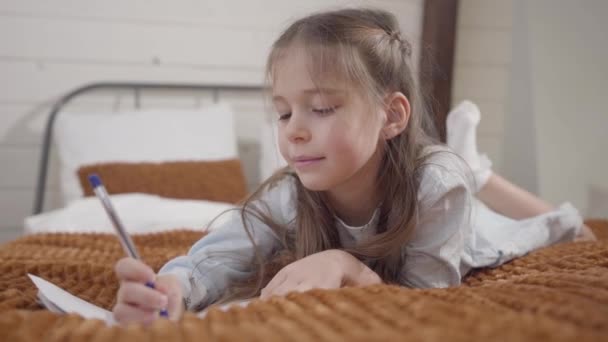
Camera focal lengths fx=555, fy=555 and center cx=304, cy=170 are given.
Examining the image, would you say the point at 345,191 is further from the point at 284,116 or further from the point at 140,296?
the point at 140,296

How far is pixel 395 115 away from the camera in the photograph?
98 cm

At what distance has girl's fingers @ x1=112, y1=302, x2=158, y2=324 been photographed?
63cm

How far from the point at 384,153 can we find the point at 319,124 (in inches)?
8.4

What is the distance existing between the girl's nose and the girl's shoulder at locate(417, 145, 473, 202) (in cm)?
25

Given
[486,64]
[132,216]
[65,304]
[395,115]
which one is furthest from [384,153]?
[486,64]

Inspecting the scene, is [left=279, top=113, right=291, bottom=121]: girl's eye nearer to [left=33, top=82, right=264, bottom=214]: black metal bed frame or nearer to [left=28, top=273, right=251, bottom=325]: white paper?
[left=28, top=273, right=251, bottom=325]: white paper

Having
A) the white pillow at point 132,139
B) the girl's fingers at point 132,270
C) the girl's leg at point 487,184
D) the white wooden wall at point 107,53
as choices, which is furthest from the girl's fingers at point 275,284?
the white wooden wall at point 107,53

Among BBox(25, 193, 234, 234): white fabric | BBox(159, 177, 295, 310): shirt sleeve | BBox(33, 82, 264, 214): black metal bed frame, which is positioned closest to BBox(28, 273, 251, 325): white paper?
BBox(159, 177, 295, 310): shirt sleeve

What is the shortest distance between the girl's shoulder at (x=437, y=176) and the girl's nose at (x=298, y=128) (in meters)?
0.25

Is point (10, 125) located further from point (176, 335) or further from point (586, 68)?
point (586, 68)

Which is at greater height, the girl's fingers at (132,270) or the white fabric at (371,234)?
the girl's fingers at (132,270)

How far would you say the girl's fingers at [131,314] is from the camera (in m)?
0.63

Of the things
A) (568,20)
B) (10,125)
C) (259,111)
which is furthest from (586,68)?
(10,125)

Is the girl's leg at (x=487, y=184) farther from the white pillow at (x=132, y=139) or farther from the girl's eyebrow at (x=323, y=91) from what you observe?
the white pillow at (x=132, y=139)
